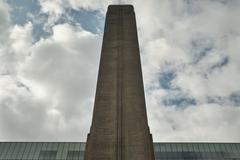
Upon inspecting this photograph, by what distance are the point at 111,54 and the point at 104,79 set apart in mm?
3466

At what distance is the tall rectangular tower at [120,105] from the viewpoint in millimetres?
20062

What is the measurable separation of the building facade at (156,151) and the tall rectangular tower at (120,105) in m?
21.5

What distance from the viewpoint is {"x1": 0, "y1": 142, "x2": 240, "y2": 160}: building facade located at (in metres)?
42.3

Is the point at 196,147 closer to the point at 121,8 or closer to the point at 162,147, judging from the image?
the point at 162,147

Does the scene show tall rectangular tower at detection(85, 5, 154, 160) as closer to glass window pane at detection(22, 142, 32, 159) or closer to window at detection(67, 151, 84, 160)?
window at detection(67, 151, 84, 160)

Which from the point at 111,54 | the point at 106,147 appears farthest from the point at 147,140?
the point at 111,54

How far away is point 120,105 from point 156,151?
75.3 feet

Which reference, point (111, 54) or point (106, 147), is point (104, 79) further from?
point (106, 147)

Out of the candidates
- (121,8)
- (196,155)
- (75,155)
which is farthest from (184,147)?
(121,8)


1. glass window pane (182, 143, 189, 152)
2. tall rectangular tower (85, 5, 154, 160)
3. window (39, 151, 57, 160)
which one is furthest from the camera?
glass window pane (182, 143, 189, 152)

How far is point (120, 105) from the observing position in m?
22.9

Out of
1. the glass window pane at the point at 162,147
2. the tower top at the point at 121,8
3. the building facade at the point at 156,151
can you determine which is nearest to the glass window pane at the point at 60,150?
the building facade at the point at 156,151

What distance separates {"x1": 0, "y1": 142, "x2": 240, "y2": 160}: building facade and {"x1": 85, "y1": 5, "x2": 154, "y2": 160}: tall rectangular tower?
2146 cm

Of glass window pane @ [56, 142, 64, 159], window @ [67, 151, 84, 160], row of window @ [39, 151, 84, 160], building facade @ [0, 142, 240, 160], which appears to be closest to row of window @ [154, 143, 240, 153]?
building facade @ [0, 142, 240, 160]
